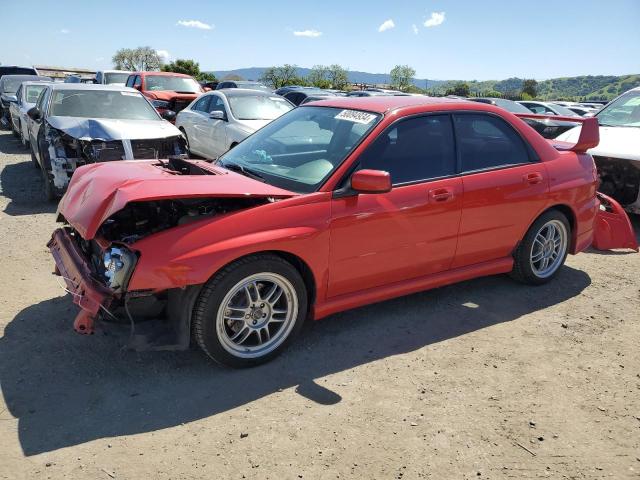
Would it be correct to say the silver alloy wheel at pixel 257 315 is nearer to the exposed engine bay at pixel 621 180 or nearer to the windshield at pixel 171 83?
the exposed engine bay at pixel 621 180

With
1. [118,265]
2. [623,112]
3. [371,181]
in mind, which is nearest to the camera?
[118,265]

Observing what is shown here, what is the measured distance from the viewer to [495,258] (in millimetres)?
4453

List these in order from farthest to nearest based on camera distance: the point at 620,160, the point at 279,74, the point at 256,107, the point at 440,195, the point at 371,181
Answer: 1. the point at 279,74
2. the point at 256,107
3. the point at 620,160
4. the point at 440,195
5. the point at 371,181

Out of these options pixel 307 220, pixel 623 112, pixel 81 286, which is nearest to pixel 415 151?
pixel 307 220

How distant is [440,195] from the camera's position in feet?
12.6

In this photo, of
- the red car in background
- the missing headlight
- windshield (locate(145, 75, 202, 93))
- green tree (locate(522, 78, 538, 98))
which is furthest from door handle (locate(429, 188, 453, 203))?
green tree (locate(522, 78, 538, 98))

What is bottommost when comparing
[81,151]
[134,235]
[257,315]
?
[257,315]

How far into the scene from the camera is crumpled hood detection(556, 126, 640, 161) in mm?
6520

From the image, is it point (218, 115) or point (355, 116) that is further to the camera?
point (218, 115)

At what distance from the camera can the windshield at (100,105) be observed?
786 centimetres

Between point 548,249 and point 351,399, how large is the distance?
9.11 feet

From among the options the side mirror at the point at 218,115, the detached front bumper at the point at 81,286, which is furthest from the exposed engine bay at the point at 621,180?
the detached front bumper at the point at 81,286

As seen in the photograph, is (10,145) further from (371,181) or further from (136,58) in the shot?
(136,58)

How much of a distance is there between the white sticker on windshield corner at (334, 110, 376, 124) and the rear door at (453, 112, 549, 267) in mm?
775
